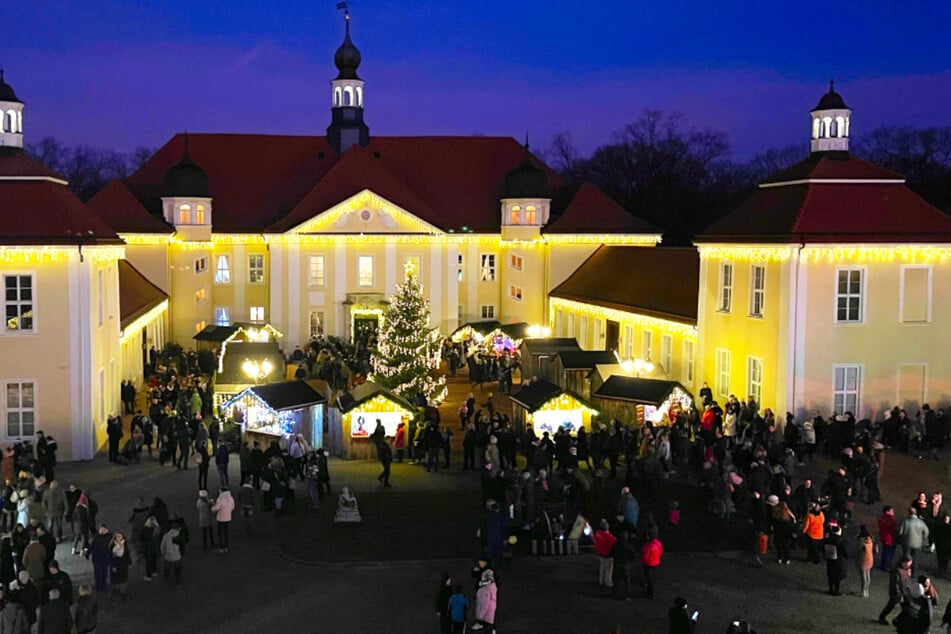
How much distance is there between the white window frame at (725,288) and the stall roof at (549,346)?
6.45m

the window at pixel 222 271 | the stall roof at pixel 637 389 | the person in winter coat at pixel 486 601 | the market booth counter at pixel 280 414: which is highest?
the window at pixel 222 271

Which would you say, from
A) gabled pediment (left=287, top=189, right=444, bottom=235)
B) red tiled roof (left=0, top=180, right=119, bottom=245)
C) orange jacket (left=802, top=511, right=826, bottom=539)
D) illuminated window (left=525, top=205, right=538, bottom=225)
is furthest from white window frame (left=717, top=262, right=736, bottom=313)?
gabled pediment (left=287, top=189, right=444, bottom=235)

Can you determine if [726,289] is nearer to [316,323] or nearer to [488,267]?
[488,267]

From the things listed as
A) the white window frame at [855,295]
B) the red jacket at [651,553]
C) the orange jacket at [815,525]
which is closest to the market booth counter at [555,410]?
the white window frame at [855,295]

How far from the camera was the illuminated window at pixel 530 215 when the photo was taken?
47456 millimetres

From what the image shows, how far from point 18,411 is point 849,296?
22.6 meters

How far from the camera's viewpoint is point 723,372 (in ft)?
100

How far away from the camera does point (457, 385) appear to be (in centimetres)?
3906

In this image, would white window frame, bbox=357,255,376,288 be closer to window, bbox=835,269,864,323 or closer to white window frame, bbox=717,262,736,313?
white window frame, bbox=717,262,736,313

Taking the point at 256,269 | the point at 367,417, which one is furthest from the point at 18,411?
the point at 256,269

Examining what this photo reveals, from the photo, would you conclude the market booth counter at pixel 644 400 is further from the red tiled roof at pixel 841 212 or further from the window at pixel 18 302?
the window at pixel 18 302

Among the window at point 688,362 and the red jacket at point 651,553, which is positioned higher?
the window at point 688,362

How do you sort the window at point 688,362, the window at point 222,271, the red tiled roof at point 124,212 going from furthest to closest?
→ the window at point 222,271 → the red tiled roof at point 124,212 → the window at point 688,362

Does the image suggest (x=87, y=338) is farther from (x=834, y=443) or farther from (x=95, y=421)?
(x=834, y=443)
